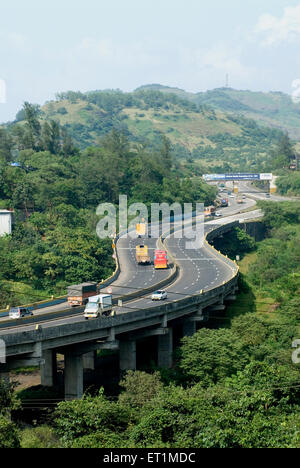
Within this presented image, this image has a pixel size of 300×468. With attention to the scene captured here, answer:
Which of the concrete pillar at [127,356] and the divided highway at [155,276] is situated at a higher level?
the divided highway at [155,276]

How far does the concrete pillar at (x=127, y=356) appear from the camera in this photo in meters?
53.8

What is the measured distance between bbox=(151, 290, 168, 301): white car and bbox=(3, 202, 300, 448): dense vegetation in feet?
18.9

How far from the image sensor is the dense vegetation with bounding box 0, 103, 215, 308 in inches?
3162

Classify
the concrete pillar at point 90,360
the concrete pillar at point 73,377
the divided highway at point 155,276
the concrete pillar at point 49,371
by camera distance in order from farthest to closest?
the concrete pillar at point 90,360
the divided highway at point 155,276
the concrete pillar at point 49,371
the concrete pillar at point 73,377

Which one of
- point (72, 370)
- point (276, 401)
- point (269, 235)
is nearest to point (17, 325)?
point (72, 370)

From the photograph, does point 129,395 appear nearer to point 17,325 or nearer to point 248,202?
point 17,325

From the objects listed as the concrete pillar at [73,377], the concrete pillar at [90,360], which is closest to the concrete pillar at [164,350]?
the concrete pillar at [90,360]

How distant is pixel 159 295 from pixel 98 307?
1052 cm

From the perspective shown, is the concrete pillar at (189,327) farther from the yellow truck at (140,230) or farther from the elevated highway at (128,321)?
the yellow truck at (140,230)

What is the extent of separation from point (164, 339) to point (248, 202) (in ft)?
373

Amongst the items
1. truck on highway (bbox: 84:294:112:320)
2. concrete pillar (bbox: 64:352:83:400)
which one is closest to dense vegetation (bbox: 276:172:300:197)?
truck on highway (bbox: 84:294:112:320)

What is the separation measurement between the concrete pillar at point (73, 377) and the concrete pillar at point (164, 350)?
1187cm

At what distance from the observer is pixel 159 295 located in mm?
61500

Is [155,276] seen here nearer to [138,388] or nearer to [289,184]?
[138,388]
